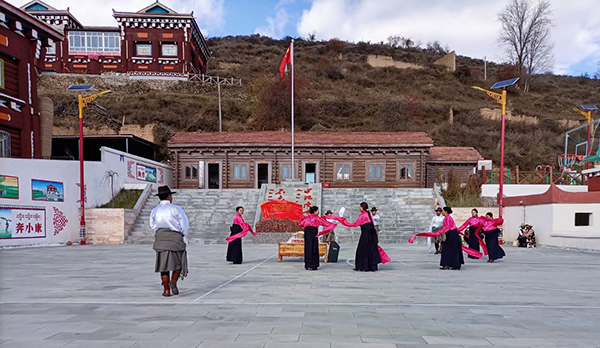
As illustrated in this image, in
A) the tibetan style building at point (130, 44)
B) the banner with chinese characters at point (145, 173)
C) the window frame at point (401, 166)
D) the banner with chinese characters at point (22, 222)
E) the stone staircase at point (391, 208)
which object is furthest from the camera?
the tibetan style building at point (130, 44)

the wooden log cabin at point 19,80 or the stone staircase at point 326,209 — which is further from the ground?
the wooden log cabin at point 19,80

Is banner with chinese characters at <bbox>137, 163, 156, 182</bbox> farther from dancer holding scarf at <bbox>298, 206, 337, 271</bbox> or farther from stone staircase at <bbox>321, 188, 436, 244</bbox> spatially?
dancer holding scarf at <bbox>298, 206, 337, 271</bbox>

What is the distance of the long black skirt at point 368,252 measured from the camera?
10.9 metres

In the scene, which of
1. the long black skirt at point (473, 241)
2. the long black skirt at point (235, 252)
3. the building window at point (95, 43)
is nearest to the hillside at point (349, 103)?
the building window at point (95, 43)

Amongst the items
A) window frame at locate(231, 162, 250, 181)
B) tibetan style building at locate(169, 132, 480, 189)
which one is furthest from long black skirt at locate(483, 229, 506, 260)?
window frame at locate(231, 162, 250, 181)

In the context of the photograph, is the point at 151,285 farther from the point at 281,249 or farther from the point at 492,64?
the point at 492,64

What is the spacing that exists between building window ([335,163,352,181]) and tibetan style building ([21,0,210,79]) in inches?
1111

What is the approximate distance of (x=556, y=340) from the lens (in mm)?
4871

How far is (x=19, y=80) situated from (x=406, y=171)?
2377 cm

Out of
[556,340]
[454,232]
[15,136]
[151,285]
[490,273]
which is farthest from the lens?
[15,136]

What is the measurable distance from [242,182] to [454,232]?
22104 mm

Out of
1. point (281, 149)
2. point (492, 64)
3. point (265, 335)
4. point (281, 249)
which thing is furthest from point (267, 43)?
point (265, 335)

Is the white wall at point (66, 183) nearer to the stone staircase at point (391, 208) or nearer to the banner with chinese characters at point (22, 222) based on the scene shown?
the banner with chinese characters at point (22, 222)

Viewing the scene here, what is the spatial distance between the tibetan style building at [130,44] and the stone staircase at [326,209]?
1186 inches
